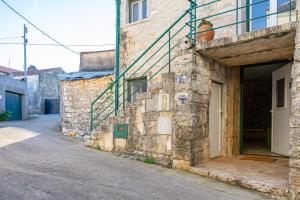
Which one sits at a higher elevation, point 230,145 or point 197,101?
point 197,101

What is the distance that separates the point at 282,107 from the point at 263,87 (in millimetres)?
6317

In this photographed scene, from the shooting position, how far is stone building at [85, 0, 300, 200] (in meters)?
4.38

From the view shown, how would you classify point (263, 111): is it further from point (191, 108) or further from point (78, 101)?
point (78, 101)

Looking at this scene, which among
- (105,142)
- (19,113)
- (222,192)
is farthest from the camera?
(19,113)

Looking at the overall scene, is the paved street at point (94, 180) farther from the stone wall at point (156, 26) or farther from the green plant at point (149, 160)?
the stone wall at point (156, 26)

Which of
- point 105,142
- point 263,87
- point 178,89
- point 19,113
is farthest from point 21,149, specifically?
Result: point 19,113

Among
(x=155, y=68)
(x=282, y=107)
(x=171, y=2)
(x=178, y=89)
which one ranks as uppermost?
(x=171, y=2)

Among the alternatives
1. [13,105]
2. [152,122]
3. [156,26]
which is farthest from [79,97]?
[13,105]

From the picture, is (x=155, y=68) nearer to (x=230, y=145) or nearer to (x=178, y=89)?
(x=178, y=89)

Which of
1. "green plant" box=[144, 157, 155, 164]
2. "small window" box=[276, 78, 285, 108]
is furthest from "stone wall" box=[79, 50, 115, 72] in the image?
"small window" box=[276, 78, 285, 108]

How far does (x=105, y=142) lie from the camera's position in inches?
272

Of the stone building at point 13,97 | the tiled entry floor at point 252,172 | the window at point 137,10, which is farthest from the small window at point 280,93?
the stone building at point 13,97

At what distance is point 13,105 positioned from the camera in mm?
17562

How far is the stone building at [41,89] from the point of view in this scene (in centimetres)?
Result: 2666
